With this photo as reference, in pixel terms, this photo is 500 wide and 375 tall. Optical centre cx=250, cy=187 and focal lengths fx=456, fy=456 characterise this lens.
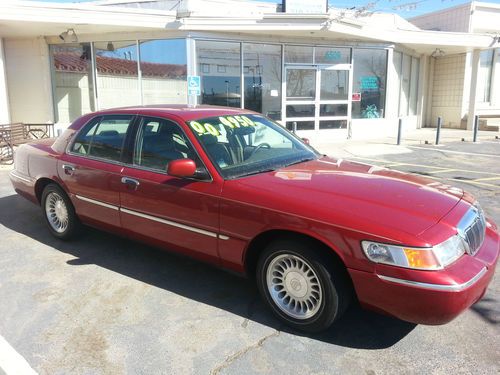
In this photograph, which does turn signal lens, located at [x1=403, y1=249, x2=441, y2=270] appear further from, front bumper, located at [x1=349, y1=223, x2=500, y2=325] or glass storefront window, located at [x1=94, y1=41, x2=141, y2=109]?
glass storefront window, located at [x1=94, y1=41, x2=141, y2=109]

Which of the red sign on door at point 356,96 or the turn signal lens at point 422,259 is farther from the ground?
the red sign on door at point 356,96

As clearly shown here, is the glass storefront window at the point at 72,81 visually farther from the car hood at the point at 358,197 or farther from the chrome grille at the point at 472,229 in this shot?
the chrome grille at the point at 472,229

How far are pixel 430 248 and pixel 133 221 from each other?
2.60 m

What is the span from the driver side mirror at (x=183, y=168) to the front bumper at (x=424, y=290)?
1.45 m

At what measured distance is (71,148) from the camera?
4.96 meters

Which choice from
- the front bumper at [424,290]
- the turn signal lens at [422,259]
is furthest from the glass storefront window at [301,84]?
the turn signal lens at [422,259]

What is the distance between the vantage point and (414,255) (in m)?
2.73

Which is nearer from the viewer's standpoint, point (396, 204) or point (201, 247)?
point (396, 204)

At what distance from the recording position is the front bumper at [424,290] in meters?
2.69

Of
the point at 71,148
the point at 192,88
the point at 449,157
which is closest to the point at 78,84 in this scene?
the point at 192,88

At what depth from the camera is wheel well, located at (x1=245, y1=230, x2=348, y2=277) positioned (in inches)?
121

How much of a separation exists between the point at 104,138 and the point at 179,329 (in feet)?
7.51

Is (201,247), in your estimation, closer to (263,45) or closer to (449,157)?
(449,157)

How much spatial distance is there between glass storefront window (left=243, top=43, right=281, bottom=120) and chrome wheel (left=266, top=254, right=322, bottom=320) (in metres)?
11.0
